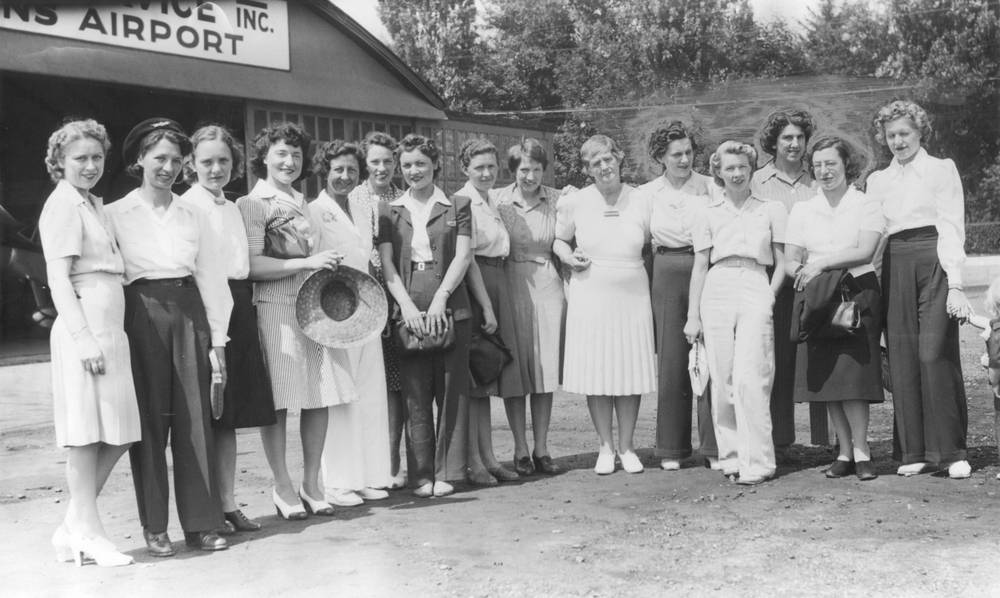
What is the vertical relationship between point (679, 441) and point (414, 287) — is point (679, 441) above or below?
below

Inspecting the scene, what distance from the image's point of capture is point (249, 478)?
6398 millimetres

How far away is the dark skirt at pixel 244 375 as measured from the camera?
16.2 ft

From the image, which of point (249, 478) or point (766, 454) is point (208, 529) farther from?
point (766, 454)

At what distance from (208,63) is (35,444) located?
6.15 metres

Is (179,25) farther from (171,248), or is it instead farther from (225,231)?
(171,248)

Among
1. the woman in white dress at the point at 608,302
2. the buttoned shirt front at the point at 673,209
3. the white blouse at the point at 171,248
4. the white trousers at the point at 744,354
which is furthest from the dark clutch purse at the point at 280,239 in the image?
the white trousers at the point at 744,354

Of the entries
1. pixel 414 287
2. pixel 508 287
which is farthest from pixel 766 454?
pixel 414 287

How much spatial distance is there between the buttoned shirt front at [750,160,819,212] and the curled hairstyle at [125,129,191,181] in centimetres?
339

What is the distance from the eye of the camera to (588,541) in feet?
15.2

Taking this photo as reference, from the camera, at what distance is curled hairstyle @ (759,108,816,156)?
6.34 metres

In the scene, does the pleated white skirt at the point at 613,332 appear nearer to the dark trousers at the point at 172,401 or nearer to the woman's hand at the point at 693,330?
the woman's hand at the point at 693,330

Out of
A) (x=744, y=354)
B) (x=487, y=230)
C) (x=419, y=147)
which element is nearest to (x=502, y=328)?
(x=487, y=230)

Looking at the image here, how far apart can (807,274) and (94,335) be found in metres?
3.80

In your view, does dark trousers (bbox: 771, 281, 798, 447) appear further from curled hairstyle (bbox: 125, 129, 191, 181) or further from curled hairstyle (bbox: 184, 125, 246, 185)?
curled hairstyle (bbox: 125, 129, 191, 181)
